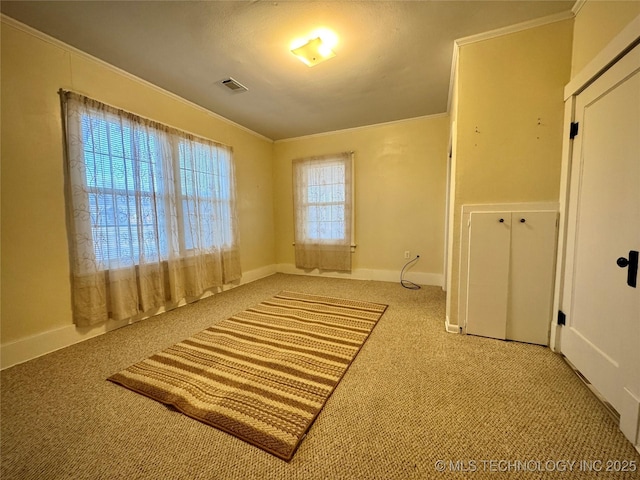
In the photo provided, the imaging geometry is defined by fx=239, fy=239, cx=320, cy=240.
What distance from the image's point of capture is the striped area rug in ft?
4.06

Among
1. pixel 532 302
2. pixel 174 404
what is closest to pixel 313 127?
pixel 532 302

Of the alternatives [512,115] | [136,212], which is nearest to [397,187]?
[512,115]

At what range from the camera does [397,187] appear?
3811 millimetres

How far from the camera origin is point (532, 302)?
1.90 meters

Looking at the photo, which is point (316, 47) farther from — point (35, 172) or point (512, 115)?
point (35, 172)

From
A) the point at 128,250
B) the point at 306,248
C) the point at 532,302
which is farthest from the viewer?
the point at 306,248

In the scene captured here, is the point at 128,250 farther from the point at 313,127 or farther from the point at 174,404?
the point at 313,127

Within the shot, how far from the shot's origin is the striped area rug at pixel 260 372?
1236mm

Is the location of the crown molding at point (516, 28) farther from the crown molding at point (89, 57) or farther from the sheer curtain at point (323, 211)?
the crown molding at point (89, 57)

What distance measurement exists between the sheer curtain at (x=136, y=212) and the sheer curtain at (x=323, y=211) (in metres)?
1.43

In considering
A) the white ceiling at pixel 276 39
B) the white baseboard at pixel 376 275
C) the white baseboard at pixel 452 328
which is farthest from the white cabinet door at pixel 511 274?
the white baseboard at pixel 376 275

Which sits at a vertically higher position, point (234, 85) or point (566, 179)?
point (234, 85)

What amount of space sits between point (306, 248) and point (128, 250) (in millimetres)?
2610

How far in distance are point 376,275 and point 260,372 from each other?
278 centimetres
